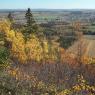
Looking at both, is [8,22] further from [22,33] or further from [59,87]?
[59,87]

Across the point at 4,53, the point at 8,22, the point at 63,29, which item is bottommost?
the point at 63,29

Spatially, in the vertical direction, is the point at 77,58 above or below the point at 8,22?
below

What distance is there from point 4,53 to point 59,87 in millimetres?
2471

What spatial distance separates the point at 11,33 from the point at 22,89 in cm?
6585

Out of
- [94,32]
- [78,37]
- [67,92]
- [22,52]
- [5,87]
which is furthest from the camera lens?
[94,32]

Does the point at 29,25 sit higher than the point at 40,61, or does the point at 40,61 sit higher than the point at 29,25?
the point at 29,25

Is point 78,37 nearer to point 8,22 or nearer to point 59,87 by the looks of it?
point 8,22

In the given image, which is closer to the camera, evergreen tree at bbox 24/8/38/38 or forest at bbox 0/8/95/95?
forest at bbox 0/8/95/95

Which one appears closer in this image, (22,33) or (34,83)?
(34,83)

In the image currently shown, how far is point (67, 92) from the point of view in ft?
35.6

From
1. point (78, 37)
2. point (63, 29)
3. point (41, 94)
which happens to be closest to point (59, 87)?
point (41, 94)

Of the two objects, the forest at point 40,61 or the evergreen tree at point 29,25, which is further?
the evergreen tree at point 29,25

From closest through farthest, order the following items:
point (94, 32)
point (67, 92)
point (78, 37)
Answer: point (67, 92) < point (78, 37) < point (94, 32)

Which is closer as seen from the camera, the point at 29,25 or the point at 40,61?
the point at 40,61
